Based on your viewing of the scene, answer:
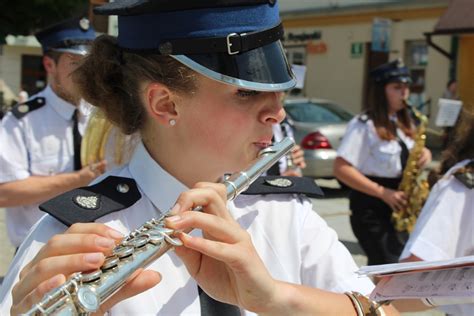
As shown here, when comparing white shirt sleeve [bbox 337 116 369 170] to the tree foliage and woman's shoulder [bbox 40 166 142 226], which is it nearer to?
woman's shoulder [bbox 40 166 142 226]

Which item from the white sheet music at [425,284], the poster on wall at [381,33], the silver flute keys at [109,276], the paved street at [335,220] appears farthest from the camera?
the poster on wall at [381,33]

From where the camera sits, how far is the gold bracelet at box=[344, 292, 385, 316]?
5.09 feet

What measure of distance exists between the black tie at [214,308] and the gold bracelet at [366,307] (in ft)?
0.84

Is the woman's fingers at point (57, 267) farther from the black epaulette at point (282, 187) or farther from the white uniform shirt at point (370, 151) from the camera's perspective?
the white uniform shirt at point (370, 151)

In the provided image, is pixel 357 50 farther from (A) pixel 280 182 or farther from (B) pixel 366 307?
(B) pixel 366 307

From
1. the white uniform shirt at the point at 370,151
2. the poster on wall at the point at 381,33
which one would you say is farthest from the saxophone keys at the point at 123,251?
the poster on wall at the point at 381,33

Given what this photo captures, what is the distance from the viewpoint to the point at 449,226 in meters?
2.49

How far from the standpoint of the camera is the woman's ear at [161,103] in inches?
65.4

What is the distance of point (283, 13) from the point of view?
21.6m

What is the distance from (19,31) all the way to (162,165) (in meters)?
21.3

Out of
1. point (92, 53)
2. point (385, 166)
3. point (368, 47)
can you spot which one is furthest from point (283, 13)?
point (92, 53)

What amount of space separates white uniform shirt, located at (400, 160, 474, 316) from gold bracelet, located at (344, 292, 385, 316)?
95cm

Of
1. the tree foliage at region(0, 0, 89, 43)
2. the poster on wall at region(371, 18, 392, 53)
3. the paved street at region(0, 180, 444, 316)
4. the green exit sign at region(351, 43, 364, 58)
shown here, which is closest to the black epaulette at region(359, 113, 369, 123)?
the paved street at region(0, 180, 444, 316)

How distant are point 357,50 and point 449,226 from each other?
17.6 meters
